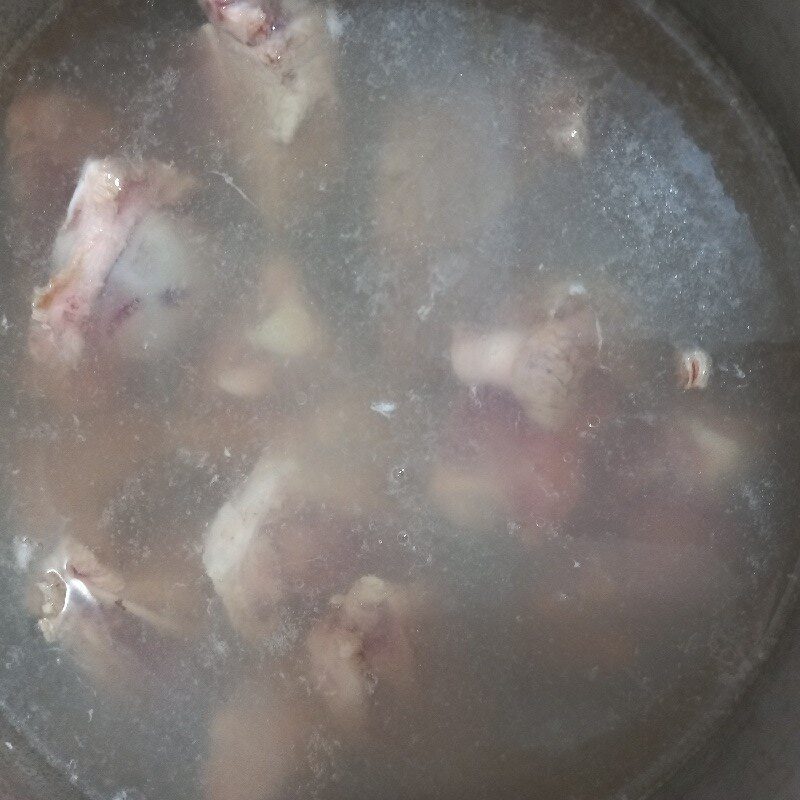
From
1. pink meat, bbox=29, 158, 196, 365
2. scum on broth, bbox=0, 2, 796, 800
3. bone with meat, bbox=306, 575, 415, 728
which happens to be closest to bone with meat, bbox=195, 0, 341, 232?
scum on broth, bbox=0, 2, 796, 800

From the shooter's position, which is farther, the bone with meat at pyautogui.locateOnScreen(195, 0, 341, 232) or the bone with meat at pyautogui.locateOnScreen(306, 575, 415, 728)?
the bone with meat at pyautogui.locateOnScreen(195, 0, 341, 232)

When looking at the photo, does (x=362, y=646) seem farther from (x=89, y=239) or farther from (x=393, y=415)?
(x=89, y=239)

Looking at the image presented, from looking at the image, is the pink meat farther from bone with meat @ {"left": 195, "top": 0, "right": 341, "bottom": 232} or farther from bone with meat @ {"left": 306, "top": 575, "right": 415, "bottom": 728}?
bone with meat @ {"left": 306, "top": 575, "right": 415, "bottom": 728}

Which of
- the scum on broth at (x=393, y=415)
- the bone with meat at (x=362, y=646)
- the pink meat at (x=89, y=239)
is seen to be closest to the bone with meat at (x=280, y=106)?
the scum on broth at (x=393, y=415)

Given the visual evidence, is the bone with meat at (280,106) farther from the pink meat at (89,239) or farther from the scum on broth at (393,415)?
the pink meat at (89,239)

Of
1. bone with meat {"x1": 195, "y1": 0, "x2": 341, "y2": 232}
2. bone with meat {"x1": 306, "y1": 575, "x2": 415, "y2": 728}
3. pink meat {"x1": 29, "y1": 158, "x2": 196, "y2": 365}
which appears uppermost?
bone with meat {"x1": 195, "y1": 0, "x2": 341, "y2": 232}

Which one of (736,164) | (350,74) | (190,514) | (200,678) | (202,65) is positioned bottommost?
(200,678)

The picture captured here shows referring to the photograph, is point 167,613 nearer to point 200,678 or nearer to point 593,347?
Result: point 200,678

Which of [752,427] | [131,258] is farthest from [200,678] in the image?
[752,427]

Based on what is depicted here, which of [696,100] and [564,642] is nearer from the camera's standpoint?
[564,642]
